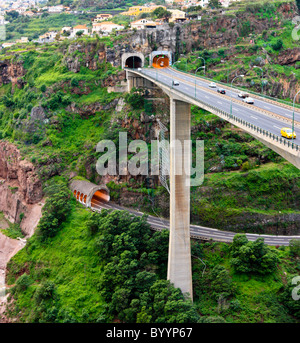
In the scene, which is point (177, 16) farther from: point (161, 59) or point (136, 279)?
point (136, 279)

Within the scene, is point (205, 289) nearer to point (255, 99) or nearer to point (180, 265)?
point (180, 265)

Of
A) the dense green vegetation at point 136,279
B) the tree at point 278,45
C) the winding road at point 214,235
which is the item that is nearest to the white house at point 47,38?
the tree at point 278,45

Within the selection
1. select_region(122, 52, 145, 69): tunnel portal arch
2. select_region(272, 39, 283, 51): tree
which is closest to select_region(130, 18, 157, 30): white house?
select_region(122, 52, 145, 69): tunnel portal arch

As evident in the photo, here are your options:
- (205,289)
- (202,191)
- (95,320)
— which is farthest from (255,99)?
(95,320)

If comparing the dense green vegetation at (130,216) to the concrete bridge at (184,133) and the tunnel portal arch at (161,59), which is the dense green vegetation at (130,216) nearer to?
the concrete bridge at (184,133)

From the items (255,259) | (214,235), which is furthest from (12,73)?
(255,259)

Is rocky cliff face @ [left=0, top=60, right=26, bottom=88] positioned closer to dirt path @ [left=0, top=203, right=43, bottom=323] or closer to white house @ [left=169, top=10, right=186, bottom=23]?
white house @ [left=169, top=10, right=186, bottom=23]
